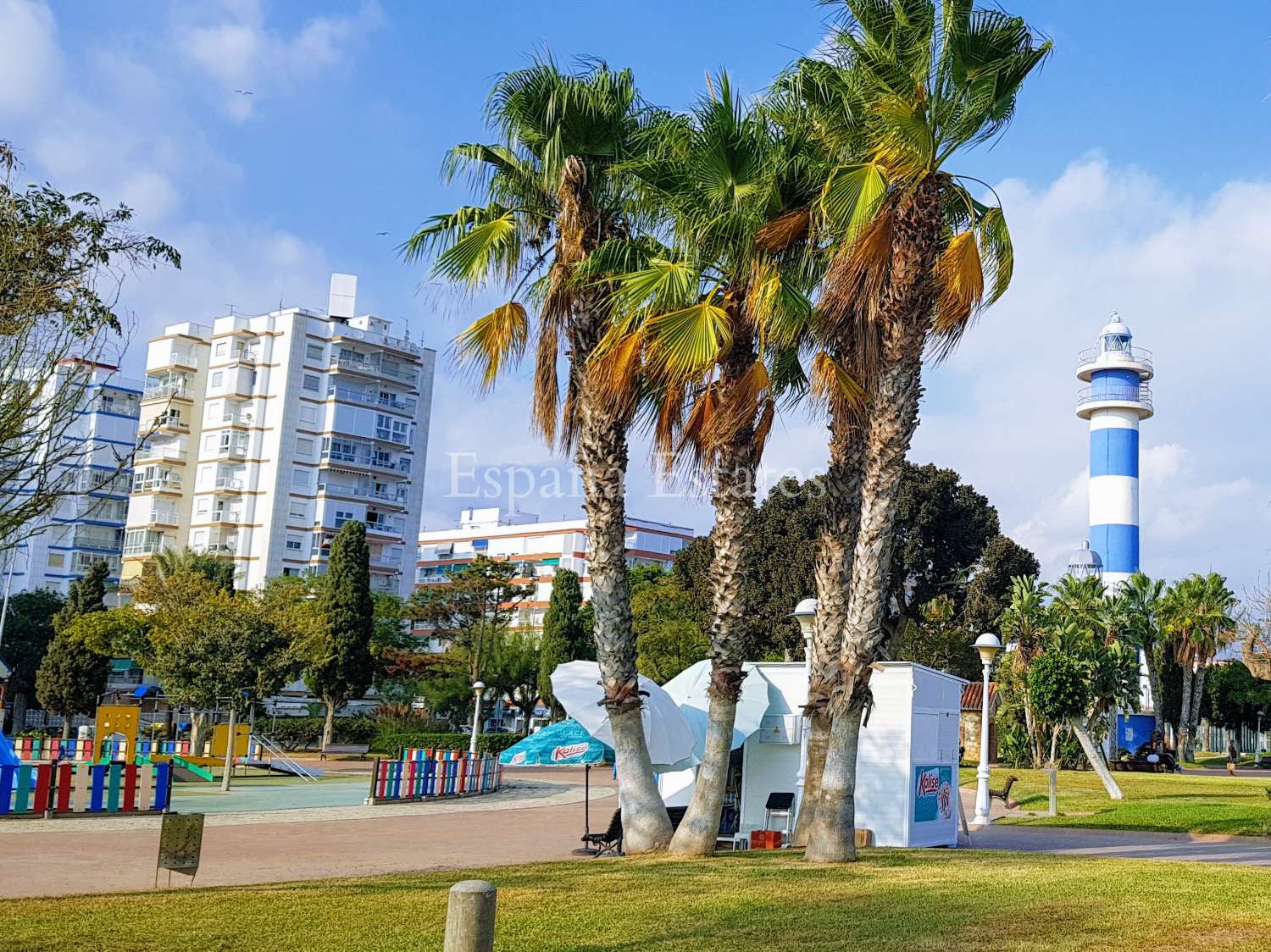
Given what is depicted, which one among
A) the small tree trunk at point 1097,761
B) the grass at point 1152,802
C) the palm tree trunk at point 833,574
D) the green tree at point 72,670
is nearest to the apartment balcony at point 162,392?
the green tree at point 72,670

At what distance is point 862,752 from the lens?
17953 mm

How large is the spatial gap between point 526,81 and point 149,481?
242 ft

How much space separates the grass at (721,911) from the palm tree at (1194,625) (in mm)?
53304

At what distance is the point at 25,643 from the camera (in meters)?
68.2

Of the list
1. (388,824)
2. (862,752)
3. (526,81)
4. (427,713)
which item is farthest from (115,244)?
(427,713)

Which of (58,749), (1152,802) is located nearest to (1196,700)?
(1152,802)

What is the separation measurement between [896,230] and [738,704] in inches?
324

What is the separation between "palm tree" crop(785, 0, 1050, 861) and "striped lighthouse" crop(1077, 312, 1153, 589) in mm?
55485

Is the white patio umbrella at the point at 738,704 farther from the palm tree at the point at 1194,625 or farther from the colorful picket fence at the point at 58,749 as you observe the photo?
the palm tree at the point at 1194,625

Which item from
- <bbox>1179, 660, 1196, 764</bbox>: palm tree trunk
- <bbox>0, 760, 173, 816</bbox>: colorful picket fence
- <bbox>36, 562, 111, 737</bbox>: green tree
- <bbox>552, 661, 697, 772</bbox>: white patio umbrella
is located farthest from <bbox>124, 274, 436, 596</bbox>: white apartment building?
<bbox>552, 661, 697, 772</bbox>: white patio umbrella

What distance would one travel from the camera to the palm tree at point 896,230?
1306 cm

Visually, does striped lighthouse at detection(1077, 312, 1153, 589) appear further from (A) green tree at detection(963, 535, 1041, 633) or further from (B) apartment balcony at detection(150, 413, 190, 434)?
(B) apartment balcony at detection(150, 413, 190, 434)

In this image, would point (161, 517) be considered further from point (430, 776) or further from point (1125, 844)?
point (1125, 844)

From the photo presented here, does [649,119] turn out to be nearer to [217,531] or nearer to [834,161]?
[834,161]
